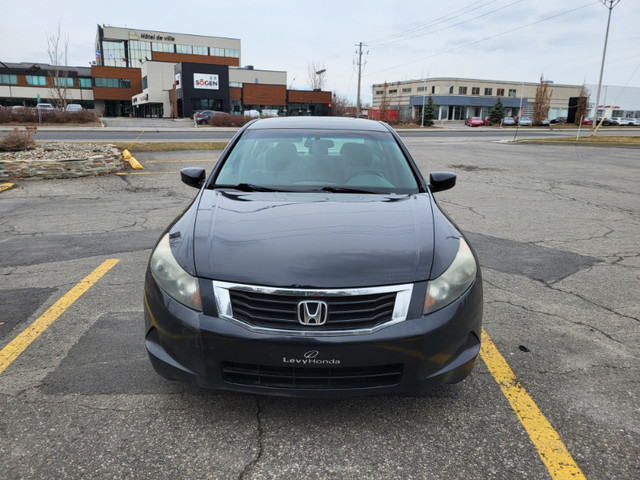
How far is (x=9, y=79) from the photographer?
7662 cm

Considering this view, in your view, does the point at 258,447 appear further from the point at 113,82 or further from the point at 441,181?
the point at 113,82

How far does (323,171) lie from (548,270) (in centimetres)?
286

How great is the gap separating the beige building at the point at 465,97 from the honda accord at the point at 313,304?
88.0 meters

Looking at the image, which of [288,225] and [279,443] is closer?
[279,443]

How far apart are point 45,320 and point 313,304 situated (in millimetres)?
2620

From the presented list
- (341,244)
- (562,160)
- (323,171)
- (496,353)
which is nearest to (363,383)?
(341,244)

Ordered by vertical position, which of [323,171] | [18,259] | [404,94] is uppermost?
[404,94]

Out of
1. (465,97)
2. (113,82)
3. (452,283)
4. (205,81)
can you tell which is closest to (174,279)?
(452,283)

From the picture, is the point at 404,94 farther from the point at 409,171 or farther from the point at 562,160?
the point at 409,171

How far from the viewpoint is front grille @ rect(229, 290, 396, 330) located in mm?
2174

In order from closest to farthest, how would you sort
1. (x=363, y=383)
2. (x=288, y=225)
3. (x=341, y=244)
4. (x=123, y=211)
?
(x=363, y=383), (x=341, y=244), (x=288, y=225), (x=123, y=211)

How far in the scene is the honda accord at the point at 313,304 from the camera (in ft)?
7.11

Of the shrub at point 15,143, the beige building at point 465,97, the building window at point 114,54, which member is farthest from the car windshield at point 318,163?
the building window at point 114,54

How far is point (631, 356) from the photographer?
322 cm
